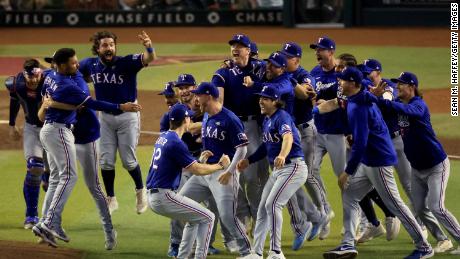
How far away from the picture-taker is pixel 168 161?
934cm

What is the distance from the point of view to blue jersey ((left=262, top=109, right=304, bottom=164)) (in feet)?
31.8

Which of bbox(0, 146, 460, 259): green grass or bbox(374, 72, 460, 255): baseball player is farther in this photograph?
bbox(0, 146, 460, 259): green grass

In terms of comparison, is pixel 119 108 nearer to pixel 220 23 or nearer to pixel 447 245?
pixel 447 245

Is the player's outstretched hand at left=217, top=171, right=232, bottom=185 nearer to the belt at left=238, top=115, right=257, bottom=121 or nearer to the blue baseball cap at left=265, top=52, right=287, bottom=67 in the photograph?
the belt at left=238, top=115, right=257, bottom=121

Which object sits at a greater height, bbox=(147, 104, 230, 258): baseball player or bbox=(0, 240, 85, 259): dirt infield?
bbox=(147, 104, 230, 258): baseball player

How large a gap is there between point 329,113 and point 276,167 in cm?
157

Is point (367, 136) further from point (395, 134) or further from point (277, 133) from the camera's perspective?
point (395, 134)

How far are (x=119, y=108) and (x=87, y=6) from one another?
1880 centimetres

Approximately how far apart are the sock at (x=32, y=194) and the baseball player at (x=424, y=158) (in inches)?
157

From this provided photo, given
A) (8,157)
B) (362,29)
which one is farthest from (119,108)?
(362,29)

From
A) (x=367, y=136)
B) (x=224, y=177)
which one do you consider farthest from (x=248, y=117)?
(x=367, y=136)

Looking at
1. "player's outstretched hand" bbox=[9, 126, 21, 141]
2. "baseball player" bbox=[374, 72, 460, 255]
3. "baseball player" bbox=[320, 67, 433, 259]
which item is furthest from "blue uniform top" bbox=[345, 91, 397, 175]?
"player's outstretched hand" bbox=[9, 126, 21, 141]

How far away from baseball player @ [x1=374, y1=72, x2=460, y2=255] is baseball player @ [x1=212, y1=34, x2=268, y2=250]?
4.69 feet

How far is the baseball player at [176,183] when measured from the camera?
9305 millimetres
